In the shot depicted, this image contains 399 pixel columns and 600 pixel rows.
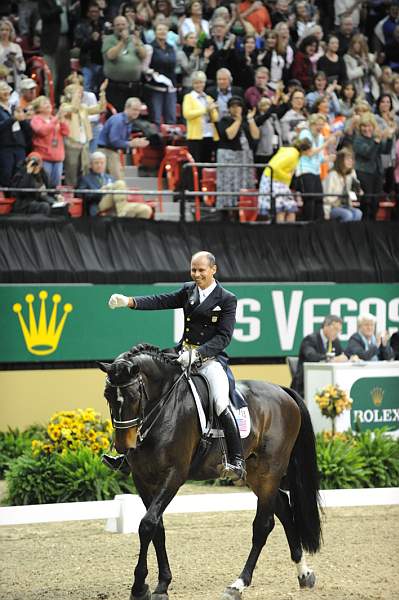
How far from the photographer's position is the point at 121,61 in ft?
54.7

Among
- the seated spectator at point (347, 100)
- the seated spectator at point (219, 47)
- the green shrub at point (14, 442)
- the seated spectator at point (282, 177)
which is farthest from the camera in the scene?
the seated spectator at point (347, 100)

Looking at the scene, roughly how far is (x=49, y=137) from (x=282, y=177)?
3.33 meters

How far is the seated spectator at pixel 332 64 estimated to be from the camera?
19.5 metres

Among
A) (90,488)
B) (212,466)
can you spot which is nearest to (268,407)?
(212,466)

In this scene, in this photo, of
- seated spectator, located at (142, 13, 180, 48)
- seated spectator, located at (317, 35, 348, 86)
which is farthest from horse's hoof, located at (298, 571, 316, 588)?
seated spectator, located at (317, 35, 348, 86)

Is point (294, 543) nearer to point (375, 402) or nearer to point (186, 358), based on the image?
point (186, 358)

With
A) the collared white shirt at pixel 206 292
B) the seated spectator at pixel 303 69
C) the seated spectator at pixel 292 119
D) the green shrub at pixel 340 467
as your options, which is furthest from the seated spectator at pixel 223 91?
the collared white shirt at pixel 206 292

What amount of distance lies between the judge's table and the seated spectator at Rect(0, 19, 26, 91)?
608cm

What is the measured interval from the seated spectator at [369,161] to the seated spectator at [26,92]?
4973mm

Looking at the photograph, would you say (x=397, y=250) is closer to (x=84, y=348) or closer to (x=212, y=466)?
(x=84, y=348)

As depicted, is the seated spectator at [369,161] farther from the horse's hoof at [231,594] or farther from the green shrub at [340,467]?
the horse's hoof at [231,594]

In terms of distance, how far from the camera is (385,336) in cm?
1513

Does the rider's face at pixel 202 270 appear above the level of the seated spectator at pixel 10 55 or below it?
below

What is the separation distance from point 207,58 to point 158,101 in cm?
134
